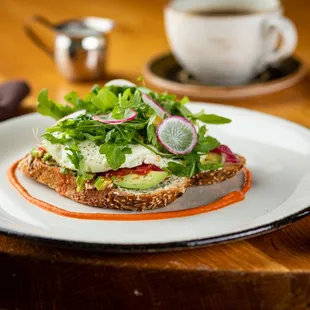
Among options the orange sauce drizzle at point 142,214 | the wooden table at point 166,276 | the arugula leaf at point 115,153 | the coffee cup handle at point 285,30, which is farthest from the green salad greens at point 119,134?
the coffee cup handle at point 285,30

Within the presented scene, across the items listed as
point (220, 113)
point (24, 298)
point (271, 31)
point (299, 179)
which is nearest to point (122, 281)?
point (24, 298)

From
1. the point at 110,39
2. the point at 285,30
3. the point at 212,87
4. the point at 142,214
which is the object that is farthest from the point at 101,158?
the point at 110,39

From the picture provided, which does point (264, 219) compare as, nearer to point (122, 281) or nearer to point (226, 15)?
point (122, 281)

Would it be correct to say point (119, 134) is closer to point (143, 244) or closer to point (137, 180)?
point (137, 180)

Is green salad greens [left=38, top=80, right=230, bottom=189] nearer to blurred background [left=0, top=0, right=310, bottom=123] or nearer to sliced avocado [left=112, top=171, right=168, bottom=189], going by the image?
sliced avocado [left=112, top=171, right=168, bottom=189]

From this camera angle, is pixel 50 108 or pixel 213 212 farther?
pixel 50 108

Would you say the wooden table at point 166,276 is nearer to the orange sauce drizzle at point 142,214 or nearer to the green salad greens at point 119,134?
the orange sauce drizzle at point 142,214

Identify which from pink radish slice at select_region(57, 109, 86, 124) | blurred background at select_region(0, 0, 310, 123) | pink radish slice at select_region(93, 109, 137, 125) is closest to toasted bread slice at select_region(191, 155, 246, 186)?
pink radish slice at select_region(93, 109, 137, 125)
